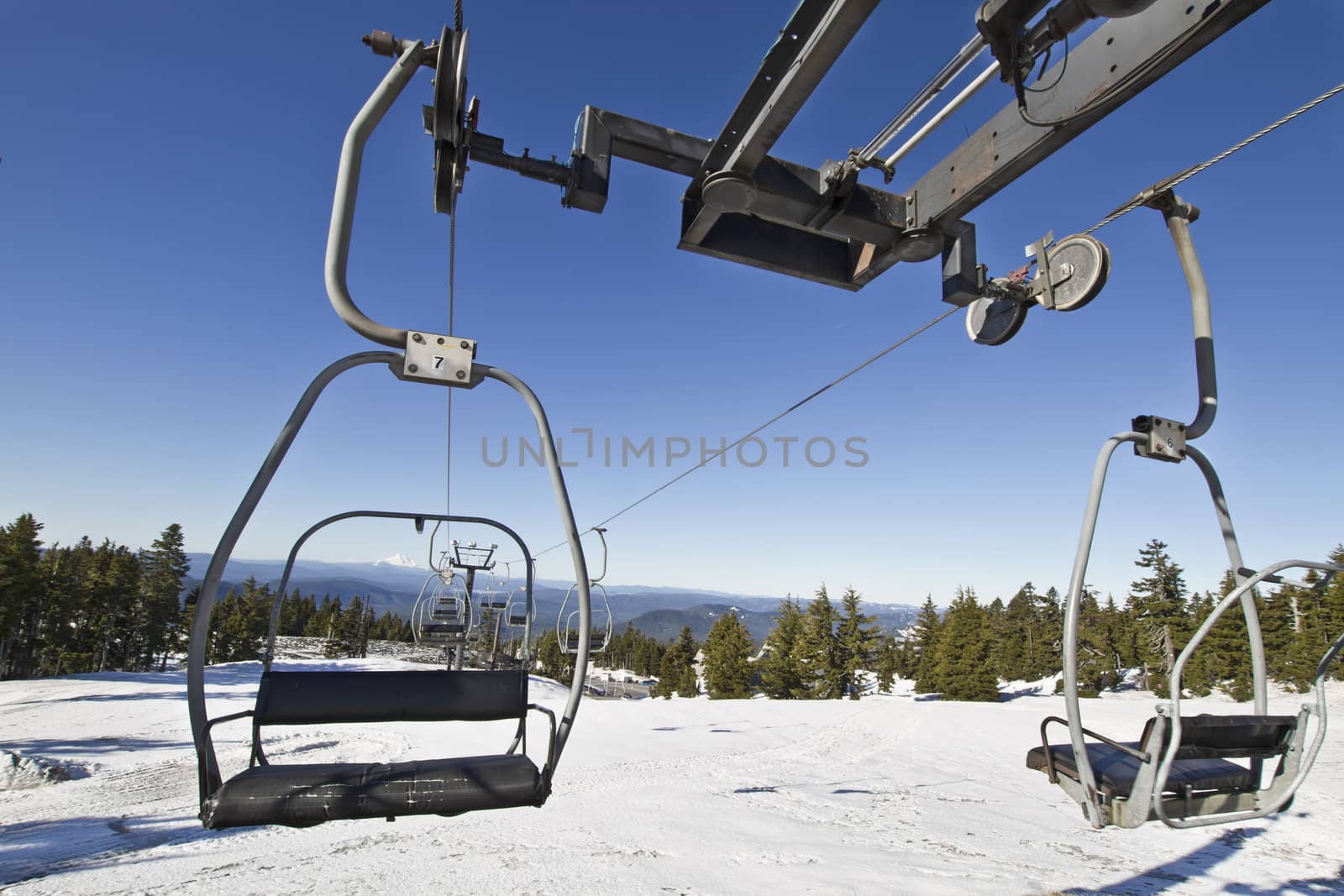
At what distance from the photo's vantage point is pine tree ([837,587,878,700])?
35500 mm

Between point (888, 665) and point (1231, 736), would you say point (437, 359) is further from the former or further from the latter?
point (888, 665)

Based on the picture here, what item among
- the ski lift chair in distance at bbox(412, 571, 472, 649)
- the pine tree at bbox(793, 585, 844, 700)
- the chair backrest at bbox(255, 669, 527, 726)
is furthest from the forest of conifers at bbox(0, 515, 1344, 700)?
the chair backrest at bbox(255, 669, 527, 726)

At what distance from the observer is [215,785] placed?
2.31 metres

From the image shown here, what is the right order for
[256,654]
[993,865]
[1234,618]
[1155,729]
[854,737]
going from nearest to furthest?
[1155,729] → [993,865] → [854,737] → [1234,618] → [256,654]

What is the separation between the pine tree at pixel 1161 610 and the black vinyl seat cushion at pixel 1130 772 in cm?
3538

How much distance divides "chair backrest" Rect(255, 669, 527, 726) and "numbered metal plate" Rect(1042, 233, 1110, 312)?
10.6ft

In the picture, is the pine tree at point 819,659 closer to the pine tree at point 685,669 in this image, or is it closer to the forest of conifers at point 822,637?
the forest of conifers at point 822,637

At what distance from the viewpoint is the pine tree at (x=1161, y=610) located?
3150 cm

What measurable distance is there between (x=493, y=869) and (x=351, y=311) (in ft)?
15.5

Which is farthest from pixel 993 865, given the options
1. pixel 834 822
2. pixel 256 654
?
pixel 256 654

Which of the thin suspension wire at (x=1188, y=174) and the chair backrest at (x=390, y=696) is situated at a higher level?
the thin suspension wire at (x=1188, y=174)

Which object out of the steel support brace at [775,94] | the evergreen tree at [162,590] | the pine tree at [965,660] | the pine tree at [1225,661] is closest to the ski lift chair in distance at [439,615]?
the steel support brace at [775,94]

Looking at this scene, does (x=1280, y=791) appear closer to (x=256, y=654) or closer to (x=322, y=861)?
(x=322, y=861)

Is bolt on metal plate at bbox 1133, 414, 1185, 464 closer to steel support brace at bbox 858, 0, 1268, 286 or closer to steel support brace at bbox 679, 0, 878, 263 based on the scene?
steel support brace at bbox 858, 0, 1268, 286
